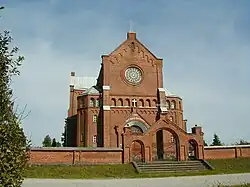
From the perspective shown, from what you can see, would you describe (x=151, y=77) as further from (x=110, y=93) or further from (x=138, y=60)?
(x=110, y=93)

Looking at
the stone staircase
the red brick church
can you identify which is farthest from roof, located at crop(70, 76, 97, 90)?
the stone staircase

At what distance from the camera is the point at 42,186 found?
1781cm

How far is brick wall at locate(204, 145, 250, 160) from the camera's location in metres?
33.2

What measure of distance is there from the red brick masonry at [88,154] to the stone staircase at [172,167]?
8.01ft

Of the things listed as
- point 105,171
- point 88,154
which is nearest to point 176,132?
point 88,154

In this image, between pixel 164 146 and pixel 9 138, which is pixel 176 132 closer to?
pixel 164 146

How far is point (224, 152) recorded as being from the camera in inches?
1315

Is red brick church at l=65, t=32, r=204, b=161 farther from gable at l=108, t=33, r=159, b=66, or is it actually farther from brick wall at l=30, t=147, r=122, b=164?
brick wall at l=30, t=147, r=122, b=164

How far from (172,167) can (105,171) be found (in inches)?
246

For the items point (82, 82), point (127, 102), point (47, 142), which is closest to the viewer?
point (127, 102)

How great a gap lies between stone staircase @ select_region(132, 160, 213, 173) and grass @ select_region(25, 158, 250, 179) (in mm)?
753

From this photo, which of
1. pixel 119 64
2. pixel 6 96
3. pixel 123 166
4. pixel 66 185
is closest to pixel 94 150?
pixel 123 166

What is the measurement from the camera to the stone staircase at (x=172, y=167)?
28375mm

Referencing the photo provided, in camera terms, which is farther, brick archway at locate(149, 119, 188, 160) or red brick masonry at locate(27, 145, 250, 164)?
Result: brick archway at locate(149, 119, 188, 160)
